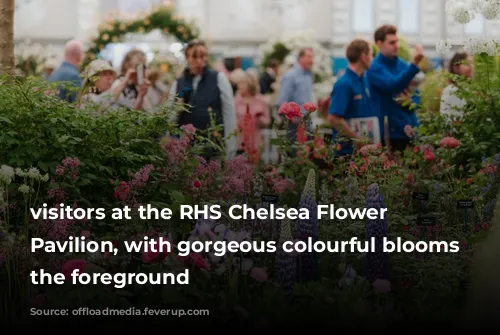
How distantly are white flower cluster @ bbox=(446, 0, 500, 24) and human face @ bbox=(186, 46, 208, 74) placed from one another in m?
2.31

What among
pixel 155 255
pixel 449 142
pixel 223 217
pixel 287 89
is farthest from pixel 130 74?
pixel 155 255

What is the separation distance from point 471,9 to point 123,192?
2.27 metres

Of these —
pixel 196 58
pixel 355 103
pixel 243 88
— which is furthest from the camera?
pixel 243 88

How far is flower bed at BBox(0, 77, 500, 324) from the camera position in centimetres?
326

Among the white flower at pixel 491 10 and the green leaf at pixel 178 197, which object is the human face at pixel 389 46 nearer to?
the white flower at pixel 491 10

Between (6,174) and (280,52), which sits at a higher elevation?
(280,52)

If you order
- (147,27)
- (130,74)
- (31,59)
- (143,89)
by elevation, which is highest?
(147,27)

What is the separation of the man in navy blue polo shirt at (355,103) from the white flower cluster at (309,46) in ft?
21.8

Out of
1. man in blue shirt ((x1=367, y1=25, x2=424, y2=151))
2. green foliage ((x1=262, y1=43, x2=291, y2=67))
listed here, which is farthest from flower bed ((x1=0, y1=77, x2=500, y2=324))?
green foliage ((x1=262, y1=43, x2=291, y2=67))

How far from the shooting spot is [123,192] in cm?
429

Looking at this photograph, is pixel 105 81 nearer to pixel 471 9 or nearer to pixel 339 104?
pixel 339 104

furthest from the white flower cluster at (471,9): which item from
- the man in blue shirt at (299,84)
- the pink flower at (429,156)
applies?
the man in blue shirt at (299,84)

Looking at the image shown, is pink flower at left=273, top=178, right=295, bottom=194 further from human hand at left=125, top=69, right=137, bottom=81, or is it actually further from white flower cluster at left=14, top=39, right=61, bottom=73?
white flower cluster at left=14, top=39, right=61, bottom=73

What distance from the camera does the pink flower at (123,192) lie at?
168 inches
